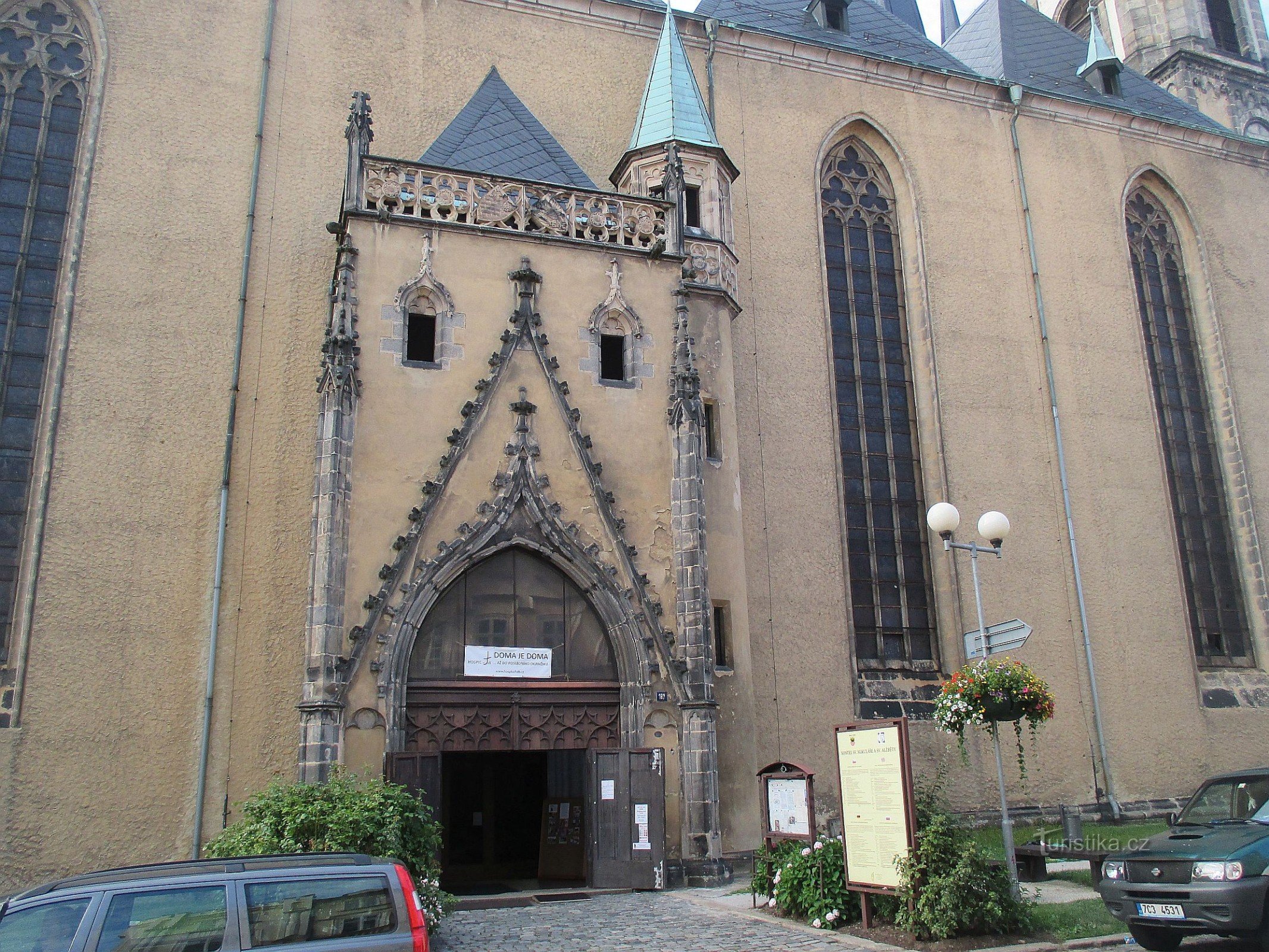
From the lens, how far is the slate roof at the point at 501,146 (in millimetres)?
15680

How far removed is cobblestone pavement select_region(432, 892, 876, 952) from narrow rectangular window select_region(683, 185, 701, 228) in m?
10.3

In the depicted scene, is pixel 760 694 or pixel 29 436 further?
pixel 760 694

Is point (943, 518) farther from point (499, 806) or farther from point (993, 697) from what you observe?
point (499, 806)

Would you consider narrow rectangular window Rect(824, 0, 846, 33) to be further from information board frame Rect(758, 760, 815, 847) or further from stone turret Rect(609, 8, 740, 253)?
information board frame Rect(758, 760, 815, 847)

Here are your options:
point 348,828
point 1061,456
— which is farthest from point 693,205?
point 348,828

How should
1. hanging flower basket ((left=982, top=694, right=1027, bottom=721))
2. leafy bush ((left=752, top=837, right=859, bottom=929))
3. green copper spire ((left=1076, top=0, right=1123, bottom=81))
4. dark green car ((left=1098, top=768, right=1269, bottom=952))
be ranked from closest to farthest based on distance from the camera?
dark green car ((left=1098, top=768, right=1269, bottom=952)), leafy bush ((left=752, top=837, right=859, bottom=929)), hanging flower basket ((left=982, top=694, right=1027, bottom=721)), green copper spire ((left=1076, top=0, right=1123, bottom=81))

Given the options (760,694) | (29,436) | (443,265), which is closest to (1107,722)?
(760,694)

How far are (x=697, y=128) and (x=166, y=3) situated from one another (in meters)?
8.43

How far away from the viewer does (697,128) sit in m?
17.6

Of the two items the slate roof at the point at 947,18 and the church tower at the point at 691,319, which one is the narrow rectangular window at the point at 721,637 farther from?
the slate roof at the point at 947,18

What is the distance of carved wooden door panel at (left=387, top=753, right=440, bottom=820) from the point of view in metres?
12.1

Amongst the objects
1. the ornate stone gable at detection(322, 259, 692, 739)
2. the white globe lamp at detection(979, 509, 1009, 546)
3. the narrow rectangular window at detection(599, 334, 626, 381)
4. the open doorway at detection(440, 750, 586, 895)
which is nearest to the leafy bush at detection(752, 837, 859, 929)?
the ornate stone gable at detection(322, 259, 692, 739)

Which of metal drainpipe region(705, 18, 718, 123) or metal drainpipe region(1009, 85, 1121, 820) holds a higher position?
metal drainpipe region(705, 18, 718, 123)

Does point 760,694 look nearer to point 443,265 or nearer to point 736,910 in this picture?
point 736,910
